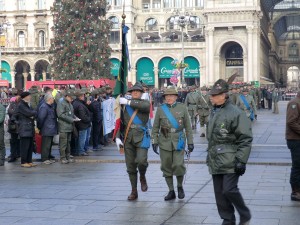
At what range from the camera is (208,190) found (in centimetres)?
961

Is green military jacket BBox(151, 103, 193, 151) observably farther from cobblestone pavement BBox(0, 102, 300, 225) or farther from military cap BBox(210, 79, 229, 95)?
military cap BBox(210, 79, 229, 95)

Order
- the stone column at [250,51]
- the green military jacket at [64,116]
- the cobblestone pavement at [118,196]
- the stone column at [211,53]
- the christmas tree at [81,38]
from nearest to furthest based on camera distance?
the cobblestone pavement at [118,196], the green military jacket at [64,116], the christmas tree at [81,38], the stone column at [250,51], the stone column at [211,53]

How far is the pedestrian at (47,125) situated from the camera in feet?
44.0

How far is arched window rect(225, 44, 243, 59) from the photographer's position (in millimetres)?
66562

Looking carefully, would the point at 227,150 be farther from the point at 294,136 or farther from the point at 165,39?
the point at 165,39

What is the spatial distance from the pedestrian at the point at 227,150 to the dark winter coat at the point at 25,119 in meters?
6.99

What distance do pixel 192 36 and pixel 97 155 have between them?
55651 millimetres

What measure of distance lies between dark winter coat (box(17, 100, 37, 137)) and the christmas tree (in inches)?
1061

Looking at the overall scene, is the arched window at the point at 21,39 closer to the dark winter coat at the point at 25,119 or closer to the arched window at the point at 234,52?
the arched window at the point at 234,52

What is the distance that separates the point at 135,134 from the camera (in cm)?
903

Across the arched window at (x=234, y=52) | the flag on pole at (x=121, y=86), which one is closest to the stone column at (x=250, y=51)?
the arched window at (x=234, y=52)

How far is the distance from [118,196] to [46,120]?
4.71m

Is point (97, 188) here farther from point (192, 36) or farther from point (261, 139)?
point (192, 36)

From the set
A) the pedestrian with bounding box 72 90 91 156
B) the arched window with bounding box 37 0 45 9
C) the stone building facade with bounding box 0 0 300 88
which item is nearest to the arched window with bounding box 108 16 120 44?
the stone building facade with bounding box 0 0 300 88
